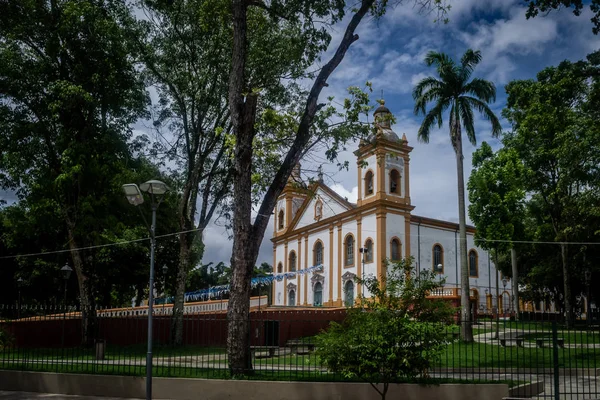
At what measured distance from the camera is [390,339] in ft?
30.7

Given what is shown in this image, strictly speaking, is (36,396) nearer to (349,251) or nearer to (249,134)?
(249,134)

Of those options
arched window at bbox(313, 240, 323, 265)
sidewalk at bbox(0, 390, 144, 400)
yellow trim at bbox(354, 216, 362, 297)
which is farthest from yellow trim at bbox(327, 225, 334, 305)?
sidewalk at bbox(0, 390, 144, 400)

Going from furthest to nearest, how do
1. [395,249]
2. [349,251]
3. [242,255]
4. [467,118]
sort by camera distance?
[349,251]
[395,249]
[467,118]
[242,255]

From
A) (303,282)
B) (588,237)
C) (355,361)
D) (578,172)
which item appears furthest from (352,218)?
(355,361)

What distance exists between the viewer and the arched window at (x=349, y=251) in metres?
40.0

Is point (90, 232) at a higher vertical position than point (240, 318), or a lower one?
higher

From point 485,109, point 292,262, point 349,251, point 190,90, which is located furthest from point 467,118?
point 292,262

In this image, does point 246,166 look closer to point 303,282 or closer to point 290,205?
point 303,282

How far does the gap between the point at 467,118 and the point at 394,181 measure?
15.9m

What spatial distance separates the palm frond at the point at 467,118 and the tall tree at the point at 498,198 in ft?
11.5

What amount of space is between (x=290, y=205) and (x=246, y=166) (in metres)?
37.2

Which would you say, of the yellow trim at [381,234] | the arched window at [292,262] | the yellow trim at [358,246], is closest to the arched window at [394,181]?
the yellow trim at [381,234]

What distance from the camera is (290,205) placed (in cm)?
4953

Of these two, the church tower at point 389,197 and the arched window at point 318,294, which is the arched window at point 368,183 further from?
the arched window at point 318,294
